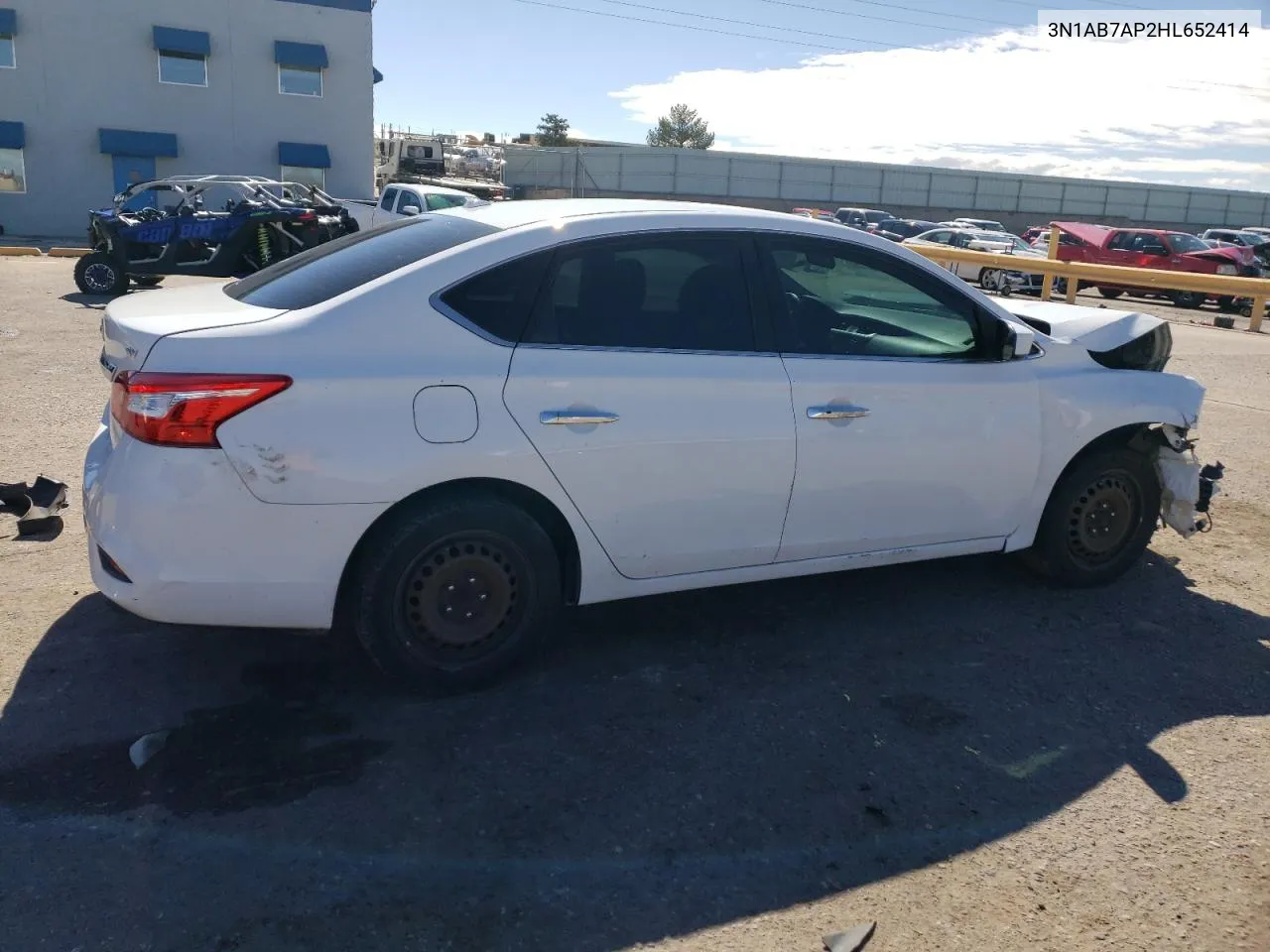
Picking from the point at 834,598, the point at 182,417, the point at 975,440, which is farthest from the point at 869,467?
the point at 182,417

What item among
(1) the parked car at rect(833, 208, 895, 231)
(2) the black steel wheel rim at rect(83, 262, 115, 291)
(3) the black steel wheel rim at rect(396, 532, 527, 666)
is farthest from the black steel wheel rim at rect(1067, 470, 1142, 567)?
(1) the parked car at rect(833, 208, 895, 231)

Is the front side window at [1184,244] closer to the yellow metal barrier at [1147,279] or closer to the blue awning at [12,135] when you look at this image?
the yellow metal barrier at [1147,279]

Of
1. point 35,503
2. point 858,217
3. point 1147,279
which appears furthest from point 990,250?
point 35,503

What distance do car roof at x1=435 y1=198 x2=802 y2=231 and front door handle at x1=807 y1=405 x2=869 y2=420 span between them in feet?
2.51

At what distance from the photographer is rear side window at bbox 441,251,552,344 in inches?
139

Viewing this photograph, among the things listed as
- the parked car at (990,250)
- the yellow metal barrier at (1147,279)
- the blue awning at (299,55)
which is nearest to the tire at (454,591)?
the yellow metal barrier at (1147,279)

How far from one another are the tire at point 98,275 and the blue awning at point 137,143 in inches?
664

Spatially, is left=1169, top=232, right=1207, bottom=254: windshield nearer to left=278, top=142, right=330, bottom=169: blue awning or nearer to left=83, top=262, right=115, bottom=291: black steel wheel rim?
left=83, top=262, right=115, bottom=291: black steel wheel rim

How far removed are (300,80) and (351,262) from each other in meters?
30.5

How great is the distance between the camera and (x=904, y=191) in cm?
5438

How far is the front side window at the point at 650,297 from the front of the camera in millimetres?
3670

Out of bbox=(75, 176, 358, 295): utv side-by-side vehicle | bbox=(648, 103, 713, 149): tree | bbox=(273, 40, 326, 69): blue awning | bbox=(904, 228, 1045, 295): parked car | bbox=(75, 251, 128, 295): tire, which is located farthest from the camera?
bbox=(648, 103, 713, 149): tree

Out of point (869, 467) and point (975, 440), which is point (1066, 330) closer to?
point (975, 440)

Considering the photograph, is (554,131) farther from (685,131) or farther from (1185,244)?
(1185,244)
